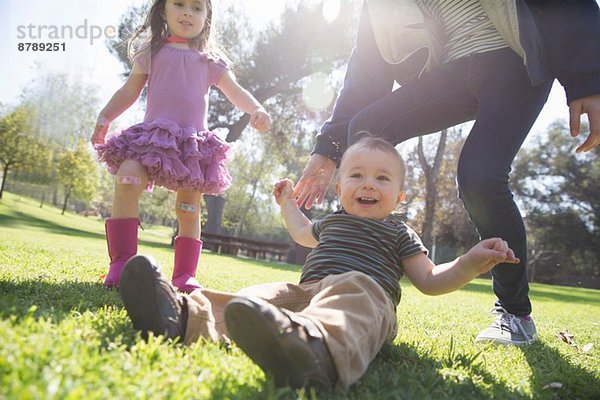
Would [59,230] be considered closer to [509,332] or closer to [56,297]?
[56,297]

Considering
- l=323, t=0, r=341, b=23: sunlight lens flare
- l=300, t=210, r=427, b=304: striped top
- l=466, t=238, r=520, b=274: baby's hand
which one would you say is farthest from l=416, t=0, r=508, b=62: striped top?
l=323, t=0, r=341, b=23: sunlight lens flare

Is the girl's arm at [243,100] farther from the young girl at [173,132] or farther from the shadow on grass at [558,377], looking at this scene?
the shadow on grass at [558,377]

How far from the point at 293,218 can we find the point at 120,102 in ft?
5.22

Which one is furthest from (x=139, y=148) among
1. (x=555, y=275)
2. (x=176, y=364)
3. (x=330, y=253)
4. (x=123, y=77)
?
(x=555, y=275)

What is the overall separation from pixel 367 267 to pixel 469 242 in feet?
101

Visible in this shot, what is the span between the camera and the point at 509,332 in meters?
2.47

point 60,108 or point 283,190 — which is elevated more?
point 60,108

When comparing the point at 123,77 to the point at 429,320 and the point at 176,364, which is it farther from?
the point at 176,364

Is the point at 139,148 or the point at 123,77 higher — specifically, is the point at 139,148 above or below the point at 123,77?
below

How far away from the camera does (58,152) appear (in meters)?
30.2

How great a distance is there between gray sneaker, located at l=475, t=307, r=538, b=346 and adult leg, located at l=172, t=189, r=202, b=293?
178 cm

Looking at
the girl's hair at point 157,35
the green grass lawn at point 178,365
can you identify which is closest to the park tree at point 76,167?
the girl's hair at point 157,35

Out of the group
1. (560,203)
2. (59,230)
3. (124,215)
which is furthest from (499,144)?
(560,203)

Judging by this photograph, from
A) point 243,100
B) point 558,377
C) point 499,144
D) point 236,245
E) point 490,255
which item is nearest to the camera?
point 490,255
